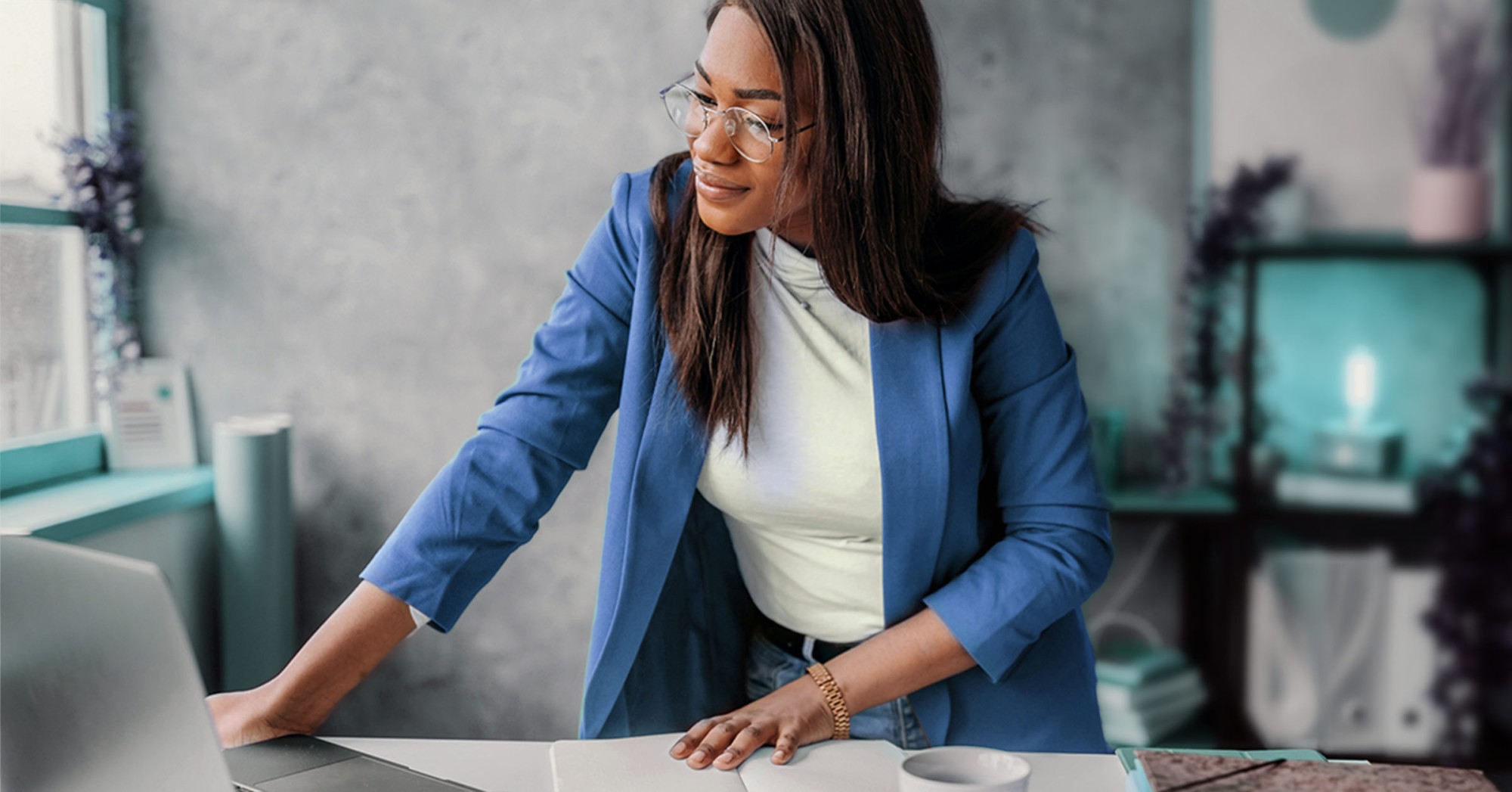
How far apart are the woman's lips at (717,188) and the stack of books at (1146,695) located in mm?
1885

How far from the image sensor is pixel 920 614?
1.22 m

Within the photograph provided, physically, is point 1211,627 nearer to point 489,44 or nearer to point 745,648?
point 745,648

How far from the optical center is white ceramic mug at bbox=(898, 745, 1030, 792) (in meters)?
0.83

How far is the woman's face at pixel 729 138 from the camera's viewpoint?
1.15 meters

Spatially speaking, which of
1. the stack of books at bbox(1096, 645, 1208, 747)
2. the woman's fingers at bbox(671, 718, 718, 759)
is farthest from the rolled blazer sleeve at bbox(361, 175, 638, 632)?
the stack of books at bbox(1096, 645, 1208, 747)

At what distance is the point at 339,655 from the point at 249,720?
10cm

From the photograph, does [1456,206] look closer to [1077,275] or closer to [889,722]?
[1077,275]

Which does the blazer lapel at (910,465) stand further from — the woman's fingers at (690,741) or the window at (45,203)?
the window at (45,203)

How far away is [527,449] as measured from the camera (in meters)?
1.23

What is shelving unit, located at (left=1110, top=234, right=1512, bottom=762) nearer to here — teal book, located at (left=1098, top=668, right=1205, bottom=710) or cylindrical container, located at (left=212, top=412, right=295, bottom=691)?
teal book, located at (left=1098, top=668, right=1205, bottom=710)

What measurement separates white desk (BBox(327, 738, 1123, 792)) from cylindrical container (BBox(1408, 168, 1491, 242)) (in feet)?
7.10

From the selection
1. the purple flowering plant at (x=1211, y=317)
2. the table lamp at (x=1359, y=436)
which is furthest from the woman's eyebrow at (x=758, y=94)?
the table lamp at (x=1359, y=436)

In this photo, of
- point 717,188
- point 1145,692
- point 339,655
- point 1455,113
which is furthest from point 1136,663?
point 339,655

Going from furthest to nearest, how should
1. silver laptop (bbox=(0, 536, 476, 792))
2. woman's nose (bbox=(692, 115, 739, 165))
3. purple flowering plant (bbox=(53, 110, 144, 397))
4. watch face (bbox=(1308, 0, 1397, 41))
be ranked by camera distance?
watch face (bbox=(1308, 0, 1397, 41))
purple flowering plant (bbox=(53, 110, 144, 397))
woman's nose (bbox=(692, 115, 739, 165))
silver laptop (bbox=(0, 536, 476, 792))
